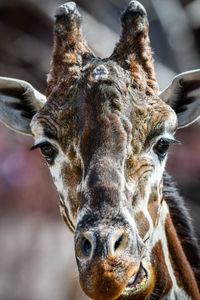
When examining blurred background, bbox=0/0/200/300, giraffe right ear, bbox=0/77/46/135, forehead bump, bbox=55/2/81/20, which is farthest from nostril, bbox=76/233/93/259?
blurred background, bbox=0/0/200/300

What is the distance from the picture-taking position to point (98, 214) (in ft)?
10.6

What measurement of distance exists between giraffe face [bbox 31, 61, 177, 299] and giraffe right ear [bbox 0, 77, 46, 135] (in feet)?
2.15

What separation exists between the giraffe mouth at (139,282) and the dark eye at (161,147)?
0.88 m

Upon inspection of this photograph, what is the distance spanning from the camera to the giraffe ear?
4523 mm

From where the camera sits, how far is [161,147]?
3.97 m

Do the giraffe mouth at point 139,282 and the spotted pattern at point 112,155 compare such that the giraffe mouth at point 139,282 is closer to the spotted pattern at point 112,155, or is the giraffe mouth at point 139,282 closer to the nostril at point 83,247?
the spotted pattern at point 112,155

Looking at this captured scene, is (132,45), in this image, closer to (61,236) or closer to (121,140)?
(121,140)

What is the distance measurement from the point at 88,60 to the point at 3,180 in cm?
1067

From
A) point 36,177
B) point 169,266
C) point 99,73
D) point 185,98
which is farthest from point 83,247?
point 36,177

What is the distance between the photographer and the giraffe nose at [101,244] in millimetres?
3084

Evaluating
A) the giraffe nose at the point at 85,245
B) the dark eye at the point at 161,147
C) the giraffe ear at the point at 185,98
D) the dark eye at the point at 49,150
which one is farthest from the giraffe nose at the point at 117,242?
the giraffe ear at the point at 185,98

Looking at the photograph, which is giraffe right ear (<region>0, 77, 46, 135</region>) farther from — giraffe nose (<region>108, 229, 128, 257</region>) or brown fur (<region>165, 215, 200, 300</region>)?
giraffe nose (<region>108, 229, 128, 257</region>)

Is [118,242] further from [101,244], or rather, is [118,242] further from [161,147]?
[161,147]

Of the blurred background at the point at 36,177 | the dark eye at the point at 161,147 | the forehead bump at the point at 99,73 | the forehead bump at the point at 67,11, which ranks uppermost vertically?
the forehead bump at the point at 67,11
